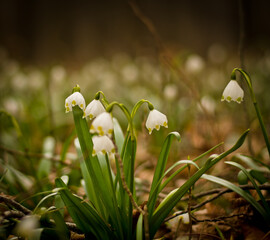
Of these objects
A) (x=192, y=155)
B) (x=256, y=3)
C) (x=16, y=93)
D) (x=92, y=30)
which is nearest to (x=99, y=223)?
(x=192, y=155)

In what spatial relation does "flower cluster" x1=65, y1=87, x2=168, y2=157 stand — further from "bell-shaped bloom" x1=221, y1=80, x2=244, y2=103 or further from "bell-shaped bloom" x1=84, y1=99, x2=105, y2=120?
"bell-shaped bloom" x1=221, y1=80, x2=244, y2=103

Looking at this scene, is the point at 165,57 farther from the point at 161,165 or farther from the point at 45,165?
the point at 45,165

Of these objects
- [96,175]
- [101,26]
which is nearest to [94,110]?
[96,175]

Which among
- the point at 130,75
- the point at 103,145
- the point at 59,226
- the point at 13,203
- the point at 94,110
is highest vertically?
the point at 130,75

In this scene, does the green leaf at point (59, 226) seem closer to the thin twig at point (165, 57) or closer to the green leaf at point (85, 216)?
the green leaf at point (85, 216)

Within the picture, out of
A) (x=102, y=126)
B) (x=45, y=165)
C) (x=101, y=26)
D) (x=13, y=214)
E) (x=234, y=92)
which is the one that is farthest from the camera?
(x=101, y=26)

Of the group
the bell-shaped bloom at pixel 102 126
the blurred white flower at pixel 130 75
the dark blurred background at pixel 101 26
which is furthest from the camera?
the dark blurred background at pixel 101 26

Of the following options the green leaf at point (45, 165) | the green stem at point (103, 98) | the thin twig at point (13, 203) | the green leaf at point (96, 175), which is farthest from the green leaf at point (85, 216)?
the green leaf at point (45, 165)

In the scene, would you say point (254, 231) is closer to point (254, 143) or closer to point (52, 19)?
point (254, 143)
